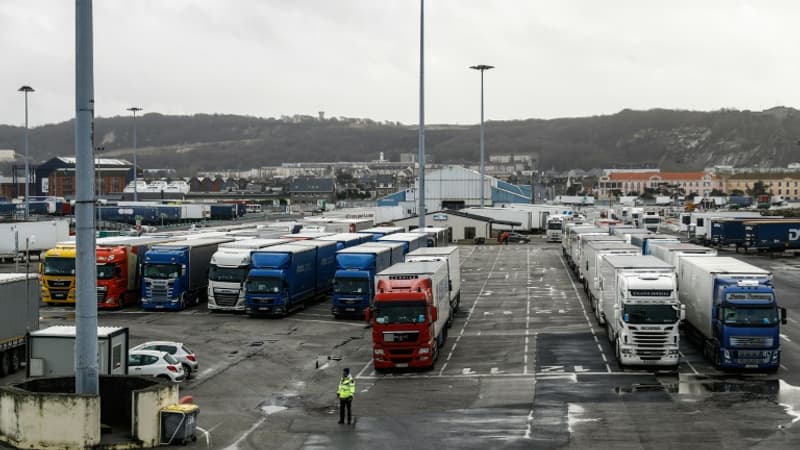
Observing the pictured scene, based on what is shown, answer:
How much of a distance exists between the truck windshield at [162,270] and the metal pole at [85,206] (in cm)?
2578

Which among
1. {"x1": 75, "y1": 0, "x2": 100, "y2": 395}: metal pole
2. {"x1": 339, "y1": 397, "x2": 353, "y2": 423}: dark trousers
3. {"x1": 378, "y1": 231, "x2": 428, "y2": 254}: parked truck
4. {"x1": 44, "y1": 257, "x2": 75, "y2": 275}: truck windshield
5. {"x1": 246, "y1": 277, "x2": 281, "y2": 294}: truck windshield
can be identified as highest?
{"x1": 75, "y1": 0, "x2": 100, "y2": 395}: metal pole

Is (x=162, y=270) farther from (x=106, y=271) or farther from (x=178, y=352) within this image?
(x=178, y=352)

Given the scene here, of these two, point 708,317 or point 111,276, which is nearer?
point 708,317

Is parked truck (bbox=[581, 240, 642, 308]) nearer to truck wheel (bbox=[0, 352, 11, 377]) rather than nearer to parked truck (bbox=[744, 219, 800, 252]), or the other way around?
truck wheel (bbox=[0, 352, 11, 377])

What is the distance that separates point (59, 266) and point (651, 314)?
31.1 m

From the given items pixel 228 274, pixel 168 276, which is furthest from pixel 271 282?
pixel 168 276

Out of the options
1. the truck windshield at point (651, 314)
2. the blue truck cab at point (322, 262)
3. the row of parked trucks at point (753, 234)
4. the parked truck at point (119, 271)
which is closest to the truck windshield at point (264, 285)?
the blue truck cab at point (322, 262)

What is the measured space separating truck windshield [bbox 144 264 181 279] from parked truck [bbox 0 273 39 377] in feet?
47.9

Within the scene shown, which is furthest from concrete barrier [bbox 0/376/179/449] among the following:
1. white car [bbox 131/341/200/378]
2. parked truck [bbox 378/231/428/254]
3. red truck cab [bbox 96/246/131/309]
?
parked truck [bbox 378/231/428/254]

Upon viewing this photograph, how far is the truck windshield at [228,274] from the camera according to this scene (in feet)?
150

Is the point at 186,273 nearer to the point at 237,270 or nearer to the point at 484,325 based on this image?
the point at 237,270

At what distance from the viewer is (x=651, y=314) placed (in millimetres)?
30953

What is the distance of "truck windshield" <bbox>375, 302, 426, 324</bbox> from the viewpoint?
103ft

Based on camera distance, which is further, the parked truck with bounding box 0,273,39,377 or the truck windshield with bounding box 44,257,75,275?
the truck windshield with bounding box 44,257,75,275
